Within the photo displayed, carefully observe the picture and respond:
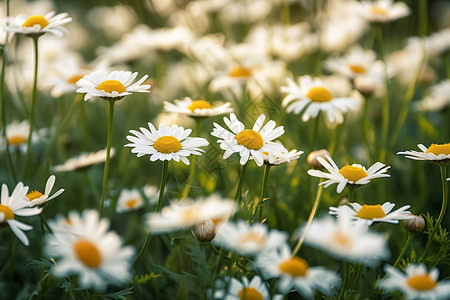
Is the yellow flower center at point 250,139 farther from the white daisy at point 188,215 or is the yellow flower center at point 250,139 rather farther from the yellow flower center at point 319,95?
the yellow flower center at point 319,95

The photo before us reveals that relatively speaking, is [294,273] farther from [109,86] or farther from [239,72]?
[239,72]

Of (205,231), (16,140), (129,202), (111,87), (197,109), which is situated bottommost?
(129,202)

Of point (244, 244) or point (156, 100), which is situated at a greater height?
point (244, 244)

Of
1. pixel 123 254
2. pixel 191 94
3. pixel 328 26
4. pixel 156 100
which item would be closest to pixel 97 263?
pixel 123 254

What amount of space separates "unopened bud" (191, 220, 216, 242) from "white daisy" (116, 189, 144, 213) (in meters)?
0.51

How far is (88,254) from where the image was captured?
71 centimetres

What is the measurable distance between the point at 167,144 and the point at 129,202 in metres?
0.49

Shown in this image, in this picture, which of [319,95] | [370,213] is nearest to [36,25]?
[319,95]

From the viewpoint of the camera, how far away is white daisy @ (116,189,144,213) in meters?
1.46

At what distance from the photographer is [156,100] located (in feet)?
7.31

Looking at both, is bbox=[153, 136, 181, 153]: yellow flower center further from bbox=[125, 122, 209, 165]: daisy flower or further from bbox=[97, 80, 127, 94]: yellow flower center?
bbox=[97, 80, 127, 94]: yellow flower center

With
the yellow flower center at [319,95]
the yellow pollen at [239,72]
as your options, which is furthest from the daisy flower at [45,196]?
the yellow pollen at [239,72]

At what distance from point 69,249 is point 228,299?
1.20 feet

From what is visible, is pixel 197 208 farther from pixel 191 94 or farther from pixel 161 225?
pixel 191 94
